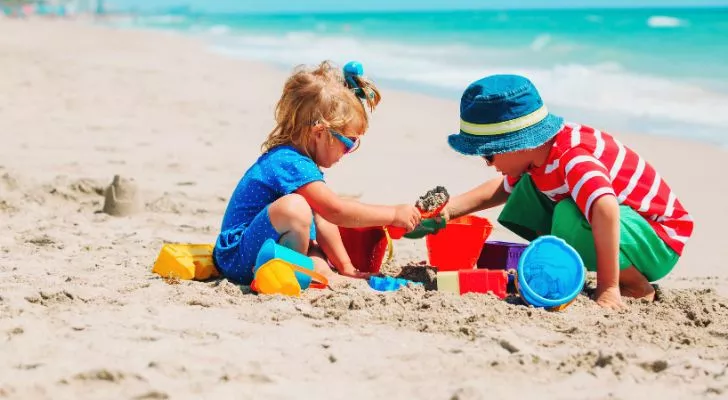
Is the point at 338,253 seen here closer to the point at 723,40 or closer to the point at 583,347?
the point at 583,347

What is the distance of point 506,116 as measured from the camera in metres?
2.94

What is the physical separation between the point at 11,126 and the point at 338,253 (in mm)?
4162

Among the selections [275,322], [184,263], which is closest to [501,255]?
[275,322]

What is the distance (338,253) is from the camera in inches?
130

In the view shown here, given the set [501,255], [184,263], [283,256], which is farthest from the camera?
[501,255]

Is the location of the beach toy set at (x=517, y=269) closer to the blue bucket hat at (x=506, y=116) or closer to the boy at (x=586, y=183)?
the boy at (x=586, y=183)

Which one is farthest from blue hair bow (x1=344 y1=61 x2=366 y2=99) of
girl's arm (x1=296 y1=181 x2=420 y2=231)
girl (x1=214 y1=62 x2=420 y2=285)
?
girl's arm (x1=296 y1=181 x2=420 y2=231)

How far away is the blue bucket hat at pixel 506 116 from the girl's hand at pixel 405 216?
0.35 meters

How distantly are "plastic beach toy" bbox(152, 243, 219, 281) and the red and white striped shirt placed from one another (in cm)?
133

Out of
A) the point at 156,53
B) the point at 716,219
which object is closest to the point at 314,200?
the point at 716,219

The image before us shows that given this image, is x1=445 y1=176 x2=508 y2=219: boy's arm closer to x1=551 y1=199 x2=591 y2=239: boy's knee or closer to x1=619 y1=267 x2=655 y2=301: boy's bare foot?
x1=551 y1=199 x2=591 y2=239: boy's knee

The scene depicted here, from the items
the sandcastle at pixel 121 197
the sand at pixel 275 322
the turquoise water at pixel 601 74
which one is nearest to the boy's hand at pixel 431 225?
the sand at pixel 275 322

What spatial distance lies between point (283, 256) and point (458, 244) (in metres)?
0.75

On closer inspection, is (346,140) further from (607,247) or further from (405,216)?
(607,247)
